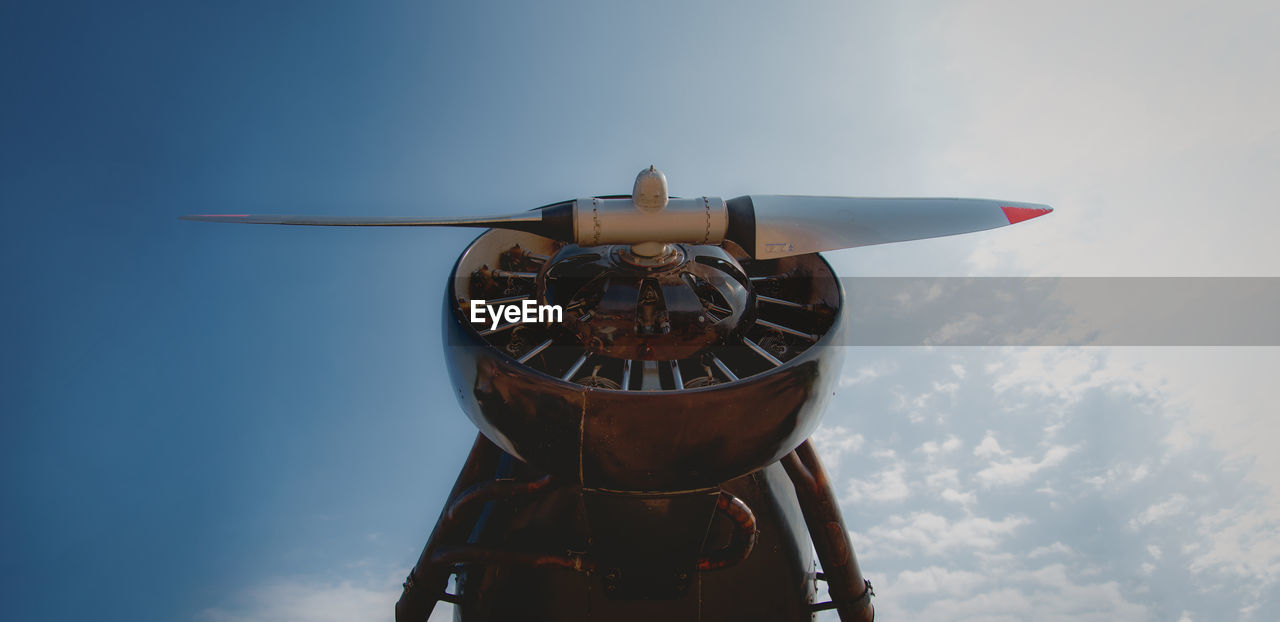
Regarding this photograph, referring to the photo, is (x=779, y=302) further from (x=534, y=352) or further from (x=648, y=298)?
(x=534, y=352)

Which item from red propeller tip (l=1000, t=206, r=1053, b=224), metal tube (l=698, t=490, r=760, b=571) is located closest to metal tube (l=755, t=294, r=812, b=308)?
metal tube (l=698, t=490, r=760, b=571)

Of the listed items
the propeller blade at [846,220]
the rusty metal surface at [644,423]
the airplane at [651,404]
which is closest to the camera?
the rusty metal surface at [644,423]

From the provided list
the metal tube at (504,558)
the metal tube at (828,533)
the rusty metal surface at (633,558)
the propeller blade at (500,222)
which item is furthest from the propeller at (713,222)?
the metal tube at (504,558)

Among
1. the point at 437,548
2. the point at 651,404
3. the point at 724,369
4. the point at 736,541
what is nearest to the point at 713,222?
the point at 724,369

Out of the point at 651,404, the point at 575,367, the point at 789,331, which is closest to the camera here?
the point at 651,404

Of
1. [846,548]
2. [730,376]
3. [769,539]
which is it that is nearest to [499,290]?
[730,376]

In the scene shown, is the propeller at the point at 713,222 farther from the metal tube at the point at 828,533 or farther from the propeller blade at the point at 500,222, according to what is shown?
the metal tube at the point at 828,533
